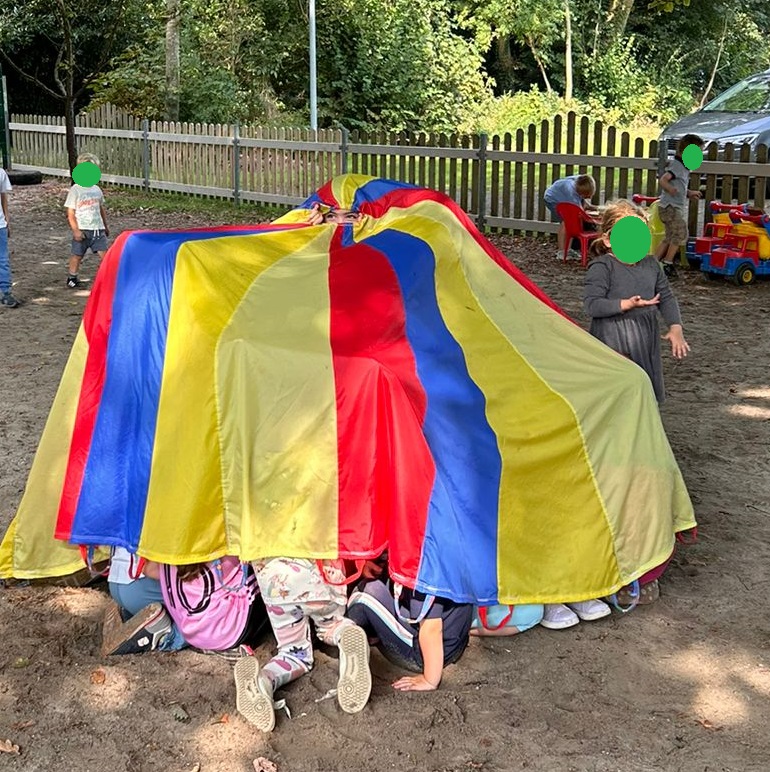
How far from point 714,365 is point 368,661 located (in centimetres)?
514

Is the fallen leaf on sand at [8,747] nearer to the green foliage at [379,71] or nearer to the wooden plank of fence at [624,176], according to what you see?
the wooden plank of fence at [624,176]

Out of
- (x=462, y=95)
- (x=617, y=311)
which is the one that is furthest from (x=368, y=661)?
(x=462, y=95)

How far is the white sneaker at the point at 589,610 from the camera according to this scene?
4141 millimetres

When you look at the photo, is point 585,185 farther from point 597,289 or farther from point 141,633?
point 141,633

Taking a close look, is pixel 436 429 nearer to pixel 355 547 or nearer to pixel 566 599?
pixel 355 547

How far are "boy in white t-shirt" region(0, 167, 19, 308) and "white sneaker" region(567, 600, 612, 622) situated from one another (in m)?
6.96

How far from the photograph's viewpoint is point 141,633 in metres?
3.91

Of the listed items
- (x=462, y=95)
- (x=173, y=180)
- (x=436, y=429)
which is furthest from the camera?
(x=462, y=95)

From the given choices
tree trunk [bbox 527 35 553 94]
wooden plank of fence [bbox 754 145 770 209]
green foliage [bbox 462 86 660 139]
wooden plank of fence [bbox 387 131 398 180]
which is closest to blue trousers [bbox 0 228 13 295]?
wooden plank of fence [bbox 387 131 398 180]

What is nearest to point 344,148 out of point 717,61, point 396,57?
point 396,57

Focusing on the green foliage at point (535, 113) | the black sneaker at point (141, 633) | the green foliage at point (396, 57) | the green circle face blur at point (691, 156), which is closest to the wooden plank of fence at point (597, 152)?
the green circle face blur at point (691, 156)

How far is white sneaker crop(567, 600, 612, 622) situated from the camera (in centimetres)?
414

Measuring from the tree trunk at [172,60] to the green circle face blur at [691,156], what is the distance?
13.9 m

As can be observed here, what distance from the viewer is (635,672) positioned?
12.5ft
